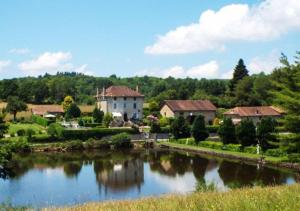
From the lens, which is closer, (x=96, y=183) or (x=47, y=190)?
(x=47, y=190)

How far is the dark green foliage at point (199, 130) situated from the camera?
45312mm

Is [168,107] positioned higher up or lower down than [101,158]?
higher up

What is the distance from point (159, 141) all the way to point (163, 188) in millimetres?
22430

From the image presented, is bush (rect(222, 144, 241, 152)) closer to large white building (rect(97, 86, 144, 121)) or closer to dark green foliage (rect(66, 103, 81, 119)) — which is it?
large white building (rect(97, 86, 144, 121))

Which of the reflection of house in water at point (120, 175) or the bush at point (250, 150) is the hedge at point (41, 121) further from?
the bush at point (250, 150)

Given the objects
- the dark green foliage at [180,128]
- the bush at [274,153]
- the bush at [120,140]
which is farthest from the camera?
the dark green foliage at [180,128]

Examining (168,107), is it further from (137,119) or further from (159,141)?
(159,141)

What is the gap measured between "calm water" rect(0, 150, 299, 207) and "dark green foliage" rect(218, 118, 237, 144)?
3466 mm

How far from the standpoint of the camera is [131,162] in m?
38.4

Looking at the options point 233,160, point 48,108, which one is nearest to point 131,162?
point 233,160

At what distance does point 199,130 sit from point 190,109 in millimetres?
16586

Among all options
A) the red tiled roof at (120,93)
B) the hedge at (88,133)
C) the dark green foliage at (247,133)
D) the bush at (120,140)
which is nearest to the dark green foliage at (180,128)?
the hedge at (88,133)

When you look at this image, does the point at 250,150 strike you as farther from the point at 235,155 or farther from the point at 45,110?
the point at 45,110

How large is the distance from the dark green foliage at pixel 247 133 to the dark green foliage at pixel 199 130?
255 inches
